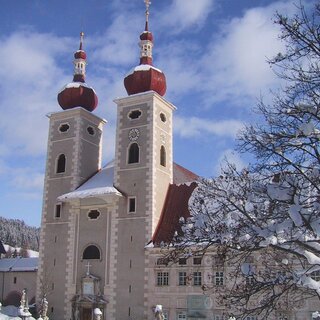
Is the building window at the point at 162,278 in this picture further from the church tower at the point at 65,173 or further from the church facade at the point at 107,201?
the church tower at the point at 65,173

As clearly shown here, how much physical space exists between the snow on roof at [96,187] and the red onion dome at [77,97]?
15.6ft

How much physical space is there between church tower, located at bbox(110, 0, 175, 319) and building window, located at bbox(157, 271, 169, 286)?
759 millimetres

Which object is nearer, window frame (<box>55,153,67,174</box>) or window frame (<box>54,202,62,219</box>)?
window frame (<box>54,202,62,219</box>)

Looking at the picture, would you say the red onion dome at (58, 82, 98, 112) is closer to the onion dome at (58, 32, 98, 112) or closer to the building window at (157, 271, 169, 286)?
the onion dome at (58, 32, 98, 112)

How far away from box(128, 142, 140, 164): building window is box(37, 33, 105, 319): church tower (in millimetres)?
3831

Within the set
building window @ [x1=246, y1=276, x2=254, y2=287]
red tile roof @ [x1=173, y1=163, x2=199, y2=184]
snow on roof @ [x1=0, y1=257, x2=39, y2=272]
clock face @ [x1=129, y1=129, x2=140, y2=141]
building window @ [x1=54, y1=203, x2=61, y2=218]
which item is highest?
clock face @ [x1=129, y1=129, x2=140, y2=141]

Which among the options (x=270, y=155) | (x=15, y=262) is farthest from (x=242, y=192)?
(x=15, y=262)

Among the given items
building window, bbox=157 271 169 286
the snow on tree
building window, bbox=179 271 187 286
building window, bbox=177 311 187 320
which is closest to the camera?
the snow on tree

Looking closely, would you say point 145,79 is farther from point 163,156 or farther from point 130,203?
point 130,203

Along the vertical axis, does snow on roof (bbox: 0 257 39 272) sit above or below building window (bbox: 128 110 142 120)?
below

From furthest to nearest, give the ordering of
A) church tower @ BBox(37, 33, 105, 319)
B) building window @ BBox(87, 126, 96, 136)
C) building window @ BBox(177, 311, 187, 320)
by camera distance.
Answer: building window @ BBox(87, 126, 96, 136), church tower @ BBox(37, 33, 105, 319), building window @ BBox(177, 311, 187, 320)

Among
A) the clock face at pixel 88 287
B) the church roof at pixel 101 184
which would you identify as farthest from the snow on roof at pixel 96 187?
the clock face at pixel 88 287

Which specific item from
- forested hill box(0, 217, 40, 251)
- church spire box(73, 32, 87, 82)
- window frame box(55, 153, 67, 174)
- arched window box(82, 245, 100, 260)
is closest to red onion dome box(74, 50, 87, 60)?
church spire box(73, 32, 87, 82)

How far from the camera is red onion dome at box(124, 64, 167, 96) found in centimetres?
3219
